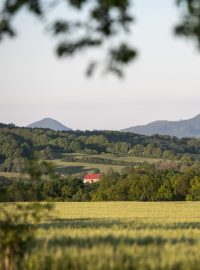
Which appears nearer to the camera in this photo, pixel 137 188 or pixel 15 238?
pixel 15 238

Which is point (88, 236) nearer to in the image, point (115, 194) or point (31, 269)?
point (31, 269)

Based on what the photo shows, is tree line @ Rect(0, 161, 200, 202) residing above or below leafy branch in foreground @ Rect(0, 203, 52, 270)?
below

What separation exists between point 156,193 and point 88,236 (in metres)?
83.1

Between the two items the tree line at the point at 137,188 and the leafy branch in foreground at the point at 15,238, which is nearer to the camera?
the leafy branch in foreground at the point at 15,238

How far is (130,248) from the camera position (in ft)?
30.5

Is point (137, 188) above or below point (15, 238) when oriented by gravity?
below

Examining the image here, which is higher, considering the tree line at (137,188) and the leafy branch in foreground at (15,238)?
the leafy branch in foreground at (15,238)

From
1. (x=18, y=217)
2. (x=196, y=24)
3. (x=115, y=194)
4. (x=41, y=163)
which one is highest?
(x=196, y=24)

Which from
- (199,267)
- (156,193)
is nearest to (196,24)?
(199,267)

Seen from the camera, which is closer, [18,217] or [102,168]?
[18,217]

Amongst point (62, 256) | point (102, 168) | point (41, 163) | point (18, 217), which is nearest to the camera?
point (62, 256)

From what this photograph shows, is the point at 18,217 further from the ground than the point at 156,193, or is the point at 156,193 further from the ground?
the point at 18,217

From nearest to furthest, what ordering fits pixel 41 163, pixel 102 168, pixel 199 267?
pixel 199 267 < pixel 41 163 < pixel 102 168

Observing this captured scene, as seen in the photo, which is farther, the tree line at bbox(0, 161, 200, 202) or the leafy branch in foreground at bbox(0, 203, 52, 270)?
the tree line at bbox(0, 161, 200, 202)
